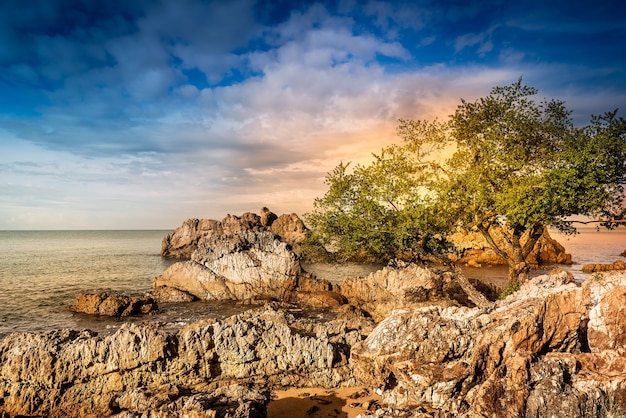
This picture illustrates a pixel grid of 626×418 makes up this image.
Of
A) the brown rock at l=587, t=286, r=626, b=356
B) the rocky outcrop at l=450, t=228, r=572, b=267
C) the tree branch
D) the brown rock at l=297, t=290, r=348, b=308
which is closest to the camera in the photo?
the brown rock at l=587, t=286, r=626, b=356

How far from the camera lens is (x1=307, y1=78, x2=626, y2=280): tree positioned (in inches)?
629

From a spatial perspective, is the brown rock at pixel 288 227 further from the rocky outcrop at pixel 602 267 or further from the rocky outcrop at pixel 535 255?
the rocky outcrop at pixel 602 267

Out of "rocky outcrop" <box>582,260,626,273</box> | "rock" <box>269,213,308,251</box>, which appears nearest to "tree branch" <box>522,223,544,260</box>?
"rocky outcrop" <box>582,260,626,273</box>

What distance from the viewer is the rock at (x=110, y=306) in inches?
1176

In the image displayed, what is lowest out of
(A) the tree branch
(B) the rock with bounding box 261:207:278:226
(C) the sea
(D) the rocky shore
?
(C) the sea

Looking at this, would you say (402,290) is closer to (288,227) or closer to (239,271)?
(239,271)

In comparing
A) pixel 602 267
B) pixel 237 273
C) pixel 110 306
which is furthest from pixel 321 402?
pixel 602 267

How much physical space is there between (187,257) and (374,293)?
7047cm

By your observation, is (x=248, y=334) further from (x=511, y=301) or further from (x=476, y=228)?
(x=476, y=228)

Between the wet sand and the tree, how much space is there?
8.27 metres

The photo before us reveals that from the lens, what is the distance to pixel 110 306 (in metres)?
30.0

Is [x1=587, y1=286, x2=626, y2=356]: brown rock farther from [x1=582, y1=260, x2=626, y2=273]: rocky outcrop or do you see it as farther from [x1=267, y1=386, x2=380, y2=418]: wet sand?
[x1=582, y1=260, x2=626, y2=273]: rocky outcrop

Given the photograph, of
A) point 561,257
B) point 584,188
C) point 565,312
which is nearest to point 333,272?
point 561,257

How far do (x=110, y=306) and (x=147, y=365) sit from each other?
70.6ft
